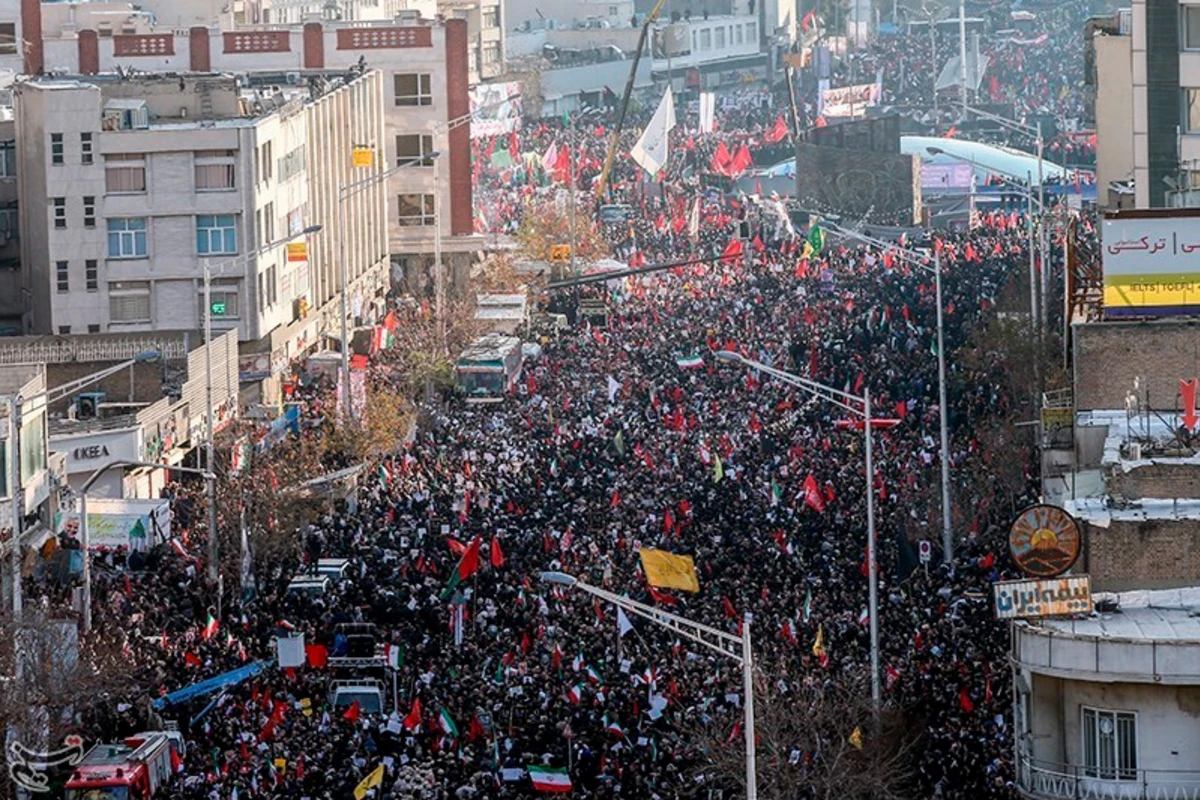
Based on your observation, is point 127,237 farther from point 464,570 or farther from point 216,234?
point 464,570

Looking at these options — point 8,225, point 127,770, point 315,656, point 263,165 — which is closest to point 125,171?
point 263,165

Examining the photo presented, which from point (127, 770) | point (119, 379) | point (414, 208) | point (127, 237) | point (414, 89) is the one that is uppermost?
point (414, 89)

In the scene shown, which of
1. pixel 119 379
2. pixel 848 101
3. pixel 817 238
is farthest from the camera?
pixel 848 101

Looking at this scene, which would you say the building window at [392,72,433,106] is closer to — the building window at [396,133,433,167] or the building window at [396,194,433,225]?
the building window at [396,133,433,167]

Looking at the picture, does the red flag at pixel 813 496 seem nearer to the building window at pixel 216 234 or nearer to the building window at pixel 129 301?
the building window at pixel 216 234

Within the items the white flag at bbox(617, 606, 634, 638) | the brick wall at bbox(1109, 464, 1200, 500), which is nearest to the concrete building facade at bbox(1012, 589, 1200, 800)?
the brick wall at bbox(1109, 464, 1200, 500)

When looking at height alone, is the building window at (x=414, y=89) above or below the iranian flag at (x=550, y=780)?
above

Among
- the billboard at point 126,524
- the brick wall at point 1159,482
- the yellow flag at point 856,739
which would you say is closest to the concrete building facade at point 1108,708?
the yellow flag at point 856,739
